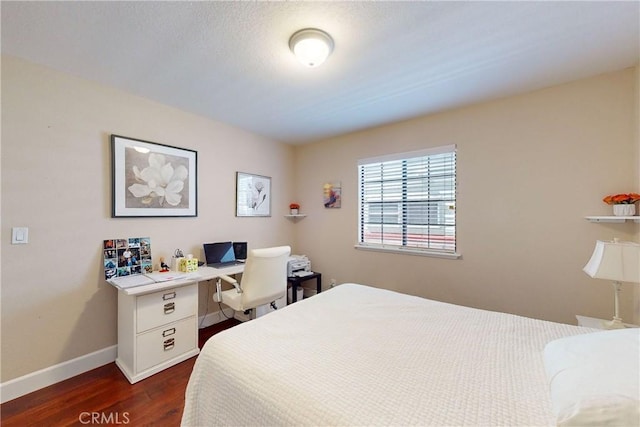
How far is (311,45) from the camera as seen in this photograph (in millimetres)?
1550

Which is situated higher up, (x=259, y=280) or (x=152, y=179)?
(x=152, y=179)

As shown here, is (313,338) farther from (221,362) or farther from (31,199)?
(31,199)

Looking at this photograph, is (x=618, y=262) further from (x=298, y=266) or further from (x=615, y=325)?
(x=298, y=266)

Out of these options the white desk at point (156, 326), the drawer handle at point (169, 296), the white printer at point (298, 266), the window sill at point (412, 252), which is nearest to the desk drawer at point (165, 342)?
the white desk at point (156, 326)

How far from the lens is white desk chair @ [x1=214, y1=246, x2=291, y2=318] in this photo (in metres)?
2.30

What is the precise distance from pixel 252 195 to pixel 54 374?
234cm

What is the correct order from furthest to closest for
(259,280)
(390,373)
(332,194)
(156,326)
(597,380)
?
(332,194), (259,280), (156,326), (390,373), (597,380)

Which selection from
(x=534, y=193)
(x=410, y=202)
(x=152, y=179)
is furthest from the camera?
(x=410, y=202)

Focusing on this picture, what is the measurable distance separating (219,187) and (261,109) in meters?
1.04

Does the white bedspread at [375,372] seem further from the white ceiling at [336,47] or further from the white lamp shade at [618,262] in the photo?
the white ceiling at [336,47]

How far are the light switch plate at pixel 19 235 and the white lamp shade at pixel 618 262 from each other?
3.71 metres

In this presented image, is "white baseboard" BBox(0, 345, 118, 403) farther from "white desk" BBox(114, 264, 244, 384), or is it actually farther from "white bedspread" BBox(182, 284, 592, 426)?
"white bedspread" BBox(182, 284, 592, 426)

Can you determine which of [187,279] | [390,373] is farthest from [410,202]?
[187,279]

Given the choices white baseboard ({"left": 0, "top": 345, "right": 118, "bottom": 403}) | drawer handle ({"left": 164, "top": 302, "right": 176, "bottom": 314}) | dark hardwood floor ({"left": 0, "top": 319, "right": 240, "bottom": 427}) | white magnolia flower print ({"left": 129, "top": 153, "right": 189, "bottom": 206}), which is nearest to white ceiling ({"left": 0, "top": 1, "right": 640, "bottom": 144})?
white magnolia flower print ({"left": 129, "top": 153, "right": 189, "bottom": 206})
